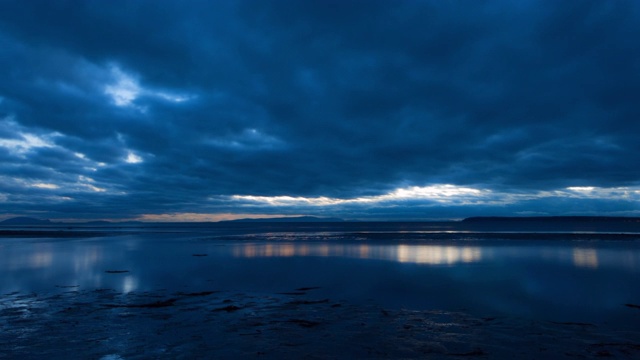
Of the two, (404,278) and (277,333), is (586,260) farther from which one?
(277,333)

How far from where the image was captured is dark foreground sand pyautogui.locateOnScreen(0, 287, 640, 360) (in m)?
10.0

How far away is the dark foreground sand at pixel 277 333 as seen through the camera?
10.0 m

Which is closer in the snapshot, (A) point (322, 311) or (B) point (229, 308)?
(A) point (322, 311)

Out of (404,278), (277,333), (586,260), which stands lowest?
(277,333)

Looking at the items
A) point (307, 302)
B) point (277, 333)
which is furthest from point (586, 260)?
point (277, 333)

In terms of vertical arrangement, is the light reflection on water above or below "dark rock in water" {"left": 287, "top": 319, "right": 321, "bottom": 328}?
above

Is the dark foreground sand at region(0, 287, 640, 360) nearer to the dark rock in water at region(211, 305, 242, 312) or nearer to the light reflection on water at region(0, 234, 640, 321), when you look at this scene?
the dark rock in water at region(211, 305, 242, 312)

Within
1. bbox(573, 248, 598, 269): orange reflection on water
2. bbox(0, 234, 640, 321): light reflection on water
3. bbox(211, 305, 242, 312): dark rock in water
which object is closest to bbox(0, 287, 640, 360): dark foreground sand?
bbox(211, 305, 242, 312): dark rock in water

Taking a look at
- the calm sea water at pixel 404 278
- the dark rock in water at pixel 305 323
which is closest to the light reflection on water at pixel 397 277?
the calm sea water at pixel 404 278

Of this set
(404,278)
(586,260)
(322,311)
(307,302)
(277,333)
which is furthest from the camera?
(586,260)

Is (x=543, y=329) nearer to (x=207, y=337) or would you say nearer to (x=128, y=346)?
(x=207, y=337)

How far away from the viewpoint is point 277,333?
1173cm

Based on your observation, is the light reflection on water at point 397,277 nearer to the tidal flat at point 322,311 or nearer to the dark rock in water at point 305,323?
the tidal flat at point 322,311

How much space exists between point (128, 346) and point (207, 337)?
2.00 meters
